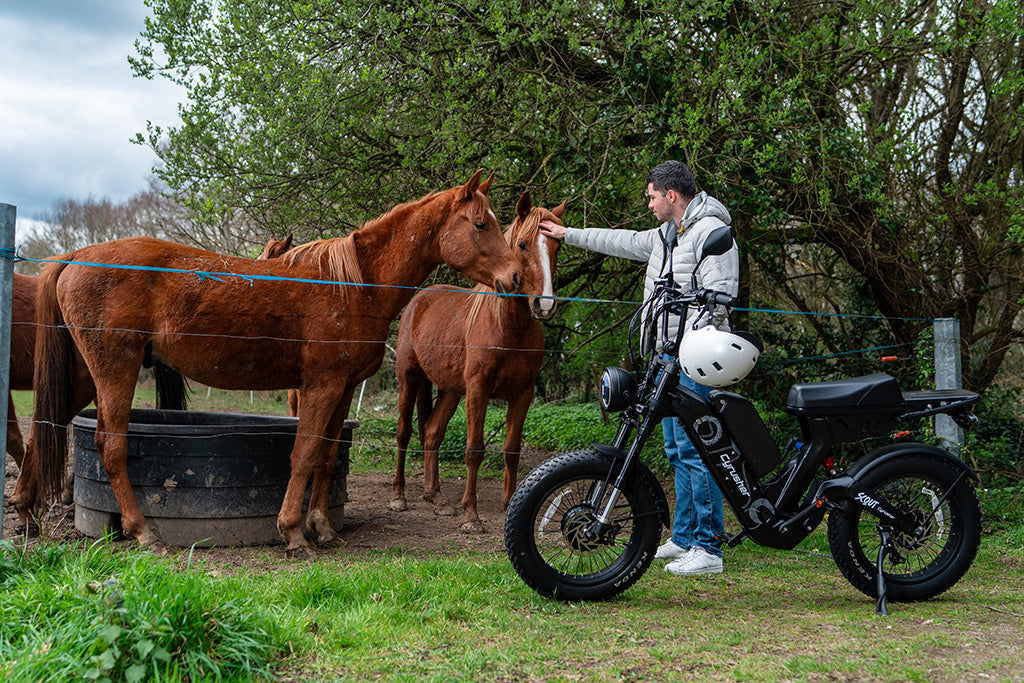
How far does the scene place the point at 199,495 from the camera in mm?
4344

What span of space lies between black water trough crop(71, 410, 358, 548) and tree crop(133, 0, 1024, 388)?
2.88 metres

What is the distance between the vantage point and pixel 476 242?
15.1 feet

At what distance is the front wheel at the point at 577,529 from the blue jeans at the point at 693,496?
22.2 inches

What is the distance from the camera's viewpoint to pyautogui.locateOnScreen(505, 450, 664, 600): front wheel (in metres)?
3.44

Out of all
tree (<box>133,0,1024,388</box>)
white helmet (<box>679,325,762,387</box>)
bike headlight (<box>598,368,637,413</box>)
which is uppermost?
tree (<box>133,0,1024,388</box>)

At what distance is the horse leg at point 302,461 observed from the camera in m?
4.32

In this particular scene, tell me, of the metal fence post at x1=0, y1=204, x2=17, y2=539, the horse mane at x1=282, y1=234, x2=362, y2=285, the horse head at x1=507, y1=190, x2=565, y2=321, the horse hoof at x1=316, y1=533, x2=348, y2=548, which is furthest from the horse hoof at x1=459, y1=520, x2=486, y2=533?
the metal fence post at x1=0, y1=204, x2=17, y2=539

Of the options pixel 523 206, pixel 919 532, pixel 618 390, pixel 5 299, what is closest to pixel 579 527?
pixel 618 390

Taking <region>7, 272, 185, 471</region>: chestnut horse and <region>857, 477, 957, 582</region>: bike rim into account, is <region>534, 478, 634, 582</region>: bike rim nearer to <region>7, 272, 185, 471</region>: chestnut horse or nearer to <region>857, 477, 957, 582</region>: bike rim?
<region>857, 477, 957, 582</region>: bike rim

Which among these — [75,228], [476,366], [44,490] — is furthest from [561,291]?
[75,228]

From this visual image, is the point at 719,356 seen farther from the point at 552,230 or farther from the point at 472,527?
the point at 472,527

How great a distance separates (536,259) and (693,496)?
6.63ft

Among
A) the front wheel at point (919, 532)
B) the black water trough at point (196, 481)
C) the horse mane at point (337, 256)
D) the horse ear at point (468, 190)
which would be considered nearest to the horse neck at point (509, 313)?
the horse ear at point (468, 190)

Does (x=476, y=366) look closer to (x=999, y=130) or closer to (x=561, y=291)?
(x=561, y=291)
